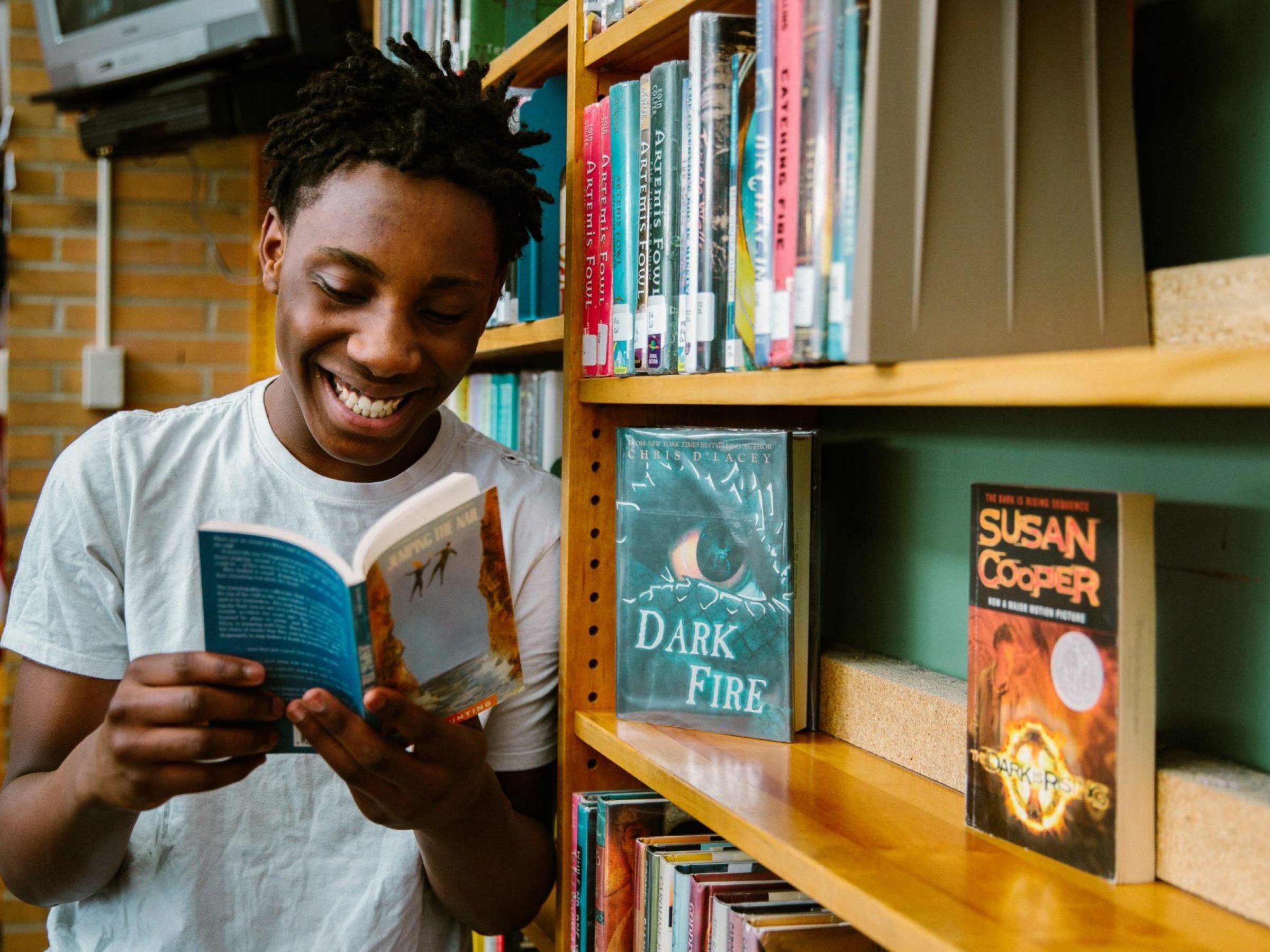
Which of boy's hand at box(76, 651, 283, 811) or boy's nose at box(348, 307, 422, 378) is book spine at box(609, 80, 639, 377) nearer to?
boy's nose at box(348, 307, 422, 378)

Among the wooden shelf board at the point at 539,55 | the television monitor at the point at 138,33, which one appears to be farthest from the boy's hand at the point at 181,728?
the television monitor at the point at 138,33

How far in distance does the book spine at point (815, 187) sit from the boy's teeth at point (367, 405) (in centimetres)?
45

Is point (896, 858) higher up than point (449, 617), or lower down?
lower down

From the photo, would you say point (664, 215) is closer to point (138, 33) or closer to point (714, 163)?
point (714, 163)

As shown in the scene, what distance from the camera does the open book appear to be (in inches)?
29.8

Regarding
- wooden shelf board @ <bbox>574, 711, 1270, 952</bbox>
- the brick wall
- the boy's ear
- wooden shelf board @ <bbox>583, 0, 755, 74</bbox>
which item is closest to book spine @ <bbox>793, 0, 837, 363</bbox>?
wooden shelf board @ <bbox>583, 0, 755, 74</bbox>

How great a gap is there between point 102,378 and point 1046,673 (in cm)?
251

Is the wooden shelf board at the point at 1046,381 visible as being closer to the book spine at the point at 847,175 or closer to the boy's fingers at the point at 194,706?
the book spine at the point at 847,175

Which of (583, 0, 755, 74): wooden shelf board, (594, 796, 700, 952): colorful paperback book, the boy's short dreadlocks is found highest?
(583, 0, 755, 74): wooden shelf board

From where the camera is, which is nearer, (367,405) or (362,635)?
(362,635)

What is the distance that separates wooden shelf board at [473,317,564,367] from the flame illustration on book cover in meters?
0.39

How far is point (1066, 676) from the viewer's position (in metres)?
0.71

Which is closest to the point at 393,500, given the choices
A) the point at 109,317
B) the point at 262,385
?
the point at 262,385

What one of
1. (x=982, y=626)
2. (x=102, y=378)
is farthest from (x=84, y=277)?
(x=982, y=626)
